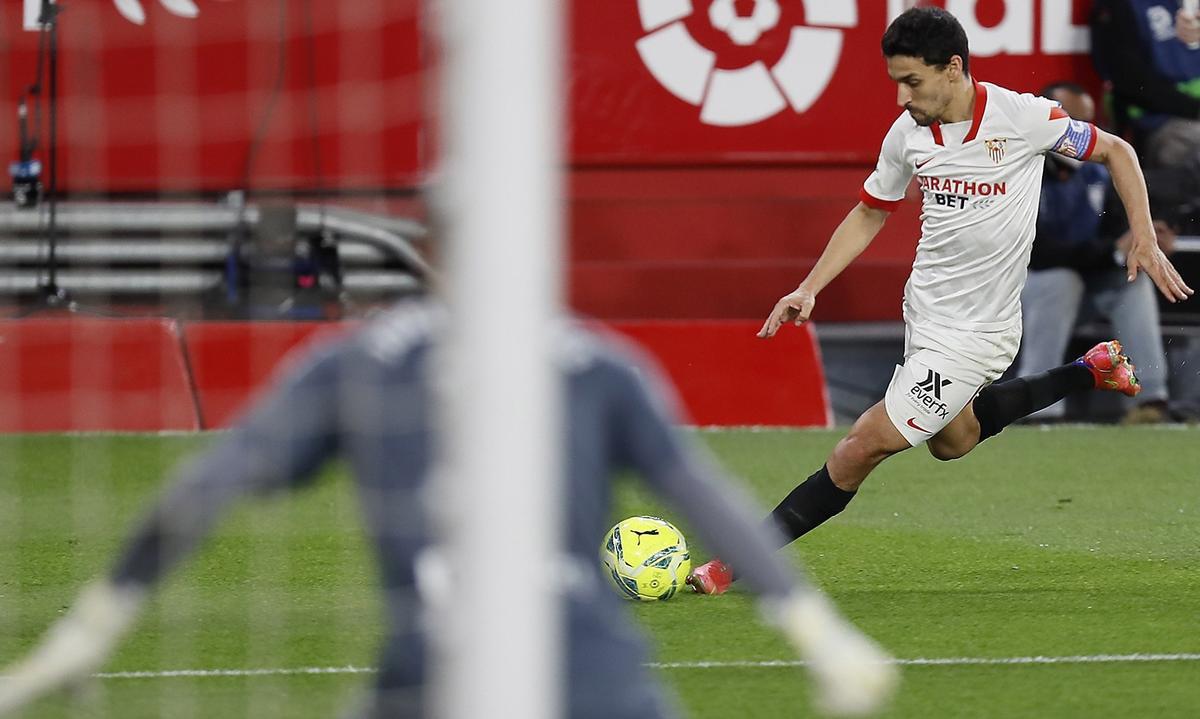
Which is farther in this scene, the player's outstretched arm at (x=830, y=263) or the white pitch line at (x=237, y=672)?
the player's outstretched arm at (x=830, y=263)

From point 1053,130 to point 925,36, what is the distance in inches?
23.7

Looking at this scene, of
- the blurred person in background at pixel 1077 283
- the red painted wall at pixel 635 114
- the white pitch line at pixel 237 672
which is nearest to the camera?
the white pitch line at pixel 237 672

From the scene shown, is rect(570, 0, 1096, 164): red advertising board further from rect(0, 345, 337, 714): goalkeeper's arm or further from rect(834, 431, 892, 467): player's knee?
rect(0, 345, 337, 714): goalkeeper's arm

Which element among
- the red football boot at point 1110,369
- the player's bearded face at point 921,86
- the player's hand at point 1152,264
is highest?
the player's bearded face at point 921,86

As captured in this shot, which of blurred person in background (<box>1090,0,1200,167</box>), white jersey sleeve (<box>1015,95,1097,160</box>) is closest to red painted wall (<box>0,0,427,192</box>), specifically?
blurred person in background (<box>1090,0,1200,167</box>)

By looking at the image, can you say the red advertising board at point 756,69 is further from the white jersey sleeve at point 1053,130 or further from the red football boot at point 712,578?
A: the red football boot at point 712,578

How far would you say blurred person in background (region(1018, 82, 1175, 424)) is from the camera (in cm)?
1128

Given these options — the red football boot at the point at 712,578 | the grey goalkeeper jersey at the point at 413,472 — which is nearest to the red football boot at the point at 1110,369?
the red football boot at the point at 712,578

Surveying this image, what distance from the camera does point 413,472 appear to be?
2.93 meters

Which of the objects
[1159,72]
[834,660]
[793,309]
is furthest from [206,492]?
[1159,72]

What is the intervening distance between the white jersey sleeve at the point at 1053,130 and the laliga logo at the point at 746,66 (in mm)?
6262

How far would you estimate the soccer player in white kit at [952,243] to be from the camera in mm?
6234

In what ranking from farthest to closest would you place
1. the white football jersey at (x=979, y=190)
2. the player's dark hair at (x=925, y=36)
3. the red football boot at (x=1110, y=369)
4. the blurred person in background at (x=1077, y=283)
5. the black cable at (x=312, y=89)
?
the black cable at (x=312, y=89) → the blurred person in background at (x=1077, y=283) → the red football boot at (x=1110, y=369) → the white football jersey at (x=979, y=190) → the player's dark hair at (x=925, y=36)

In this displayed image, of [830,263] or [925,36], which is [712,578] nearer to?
[830,263]
